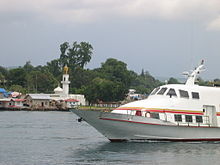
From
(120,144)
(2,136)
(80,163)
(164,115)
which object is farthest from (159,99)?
(2,136)

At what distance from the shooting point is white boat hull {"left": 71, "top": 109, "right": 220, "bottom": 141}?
39.7 metres

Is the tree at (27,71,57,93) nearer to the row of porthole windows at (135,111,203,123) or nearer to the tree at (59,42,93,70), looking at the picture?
the tree at (59,42,93,70)

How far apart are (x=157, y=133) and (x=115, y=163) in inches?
330

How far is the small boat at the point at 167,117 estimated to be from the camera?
131 feet

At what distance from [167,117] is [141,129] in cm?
223

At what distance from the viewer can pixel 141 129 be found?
4000 centimetres

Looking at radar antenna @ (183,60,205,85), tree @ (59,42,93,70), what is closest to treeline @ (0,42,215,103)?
tree @ (59,42,93,70)

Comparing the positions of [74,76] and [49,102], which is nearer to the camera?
[49,102]

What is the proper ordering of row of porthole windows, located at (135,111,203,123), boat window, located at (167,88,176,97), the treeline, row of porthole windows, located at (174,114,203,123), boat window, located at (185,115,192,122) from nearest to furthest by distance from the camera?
row of porthole windows, located at (135,111,203,123), row of porthole windows, located at (174,114,203,123), boat window, located at (185,115,192,122), boat window, located at (167,88,176,97), the treeline

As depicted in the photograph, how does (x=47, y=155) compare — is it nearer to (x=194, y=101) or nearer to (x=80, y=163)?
(x=80, y=163)

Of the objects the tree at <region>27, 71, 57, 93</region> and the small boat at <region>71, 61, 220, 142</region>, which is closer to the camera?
the small boat at <region>71, 61, 220, 142</region>

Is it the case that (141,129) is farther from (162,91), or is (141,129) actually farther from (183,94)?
(183,94)

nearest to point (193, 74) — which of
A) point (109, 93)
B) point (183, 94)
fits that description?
point (183, 94)

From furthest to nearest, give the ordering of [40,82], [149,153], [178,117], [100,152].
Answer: [40,82] → [178,117] → [100,152] → [149,153]
